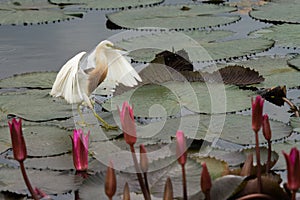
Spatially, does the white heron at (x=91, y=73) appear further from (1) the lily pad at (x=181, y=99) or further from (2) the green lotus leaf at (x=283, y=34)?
(2) the green lotus leaf at (x=283, y=34)

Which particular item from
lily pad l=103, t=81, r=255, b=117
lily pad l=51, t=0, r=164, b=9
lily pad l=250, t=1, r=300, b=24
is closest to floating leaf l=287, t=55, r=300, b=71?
lily pad l=103, t=81, r=255, b=117

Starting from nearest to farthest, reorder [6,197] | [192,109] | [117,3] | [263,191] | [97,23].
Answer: [263,191], [6,197], [192,109], [97,23], [117,3]

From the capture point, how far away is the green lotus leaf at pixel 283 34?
303cm

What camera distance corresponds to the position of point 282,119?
2.21 m

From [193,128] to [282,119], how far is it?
0.96 feet

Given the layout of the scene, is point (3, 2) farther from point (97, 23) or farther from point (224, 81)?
point (224, 81)

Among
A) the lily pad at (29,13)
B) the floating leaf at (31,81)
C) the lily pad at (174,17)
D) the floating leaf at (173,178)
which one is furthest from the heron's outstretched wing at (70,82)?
the lily pad at (29,13)

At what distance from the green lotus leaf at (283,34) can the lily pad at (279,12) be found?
16cm

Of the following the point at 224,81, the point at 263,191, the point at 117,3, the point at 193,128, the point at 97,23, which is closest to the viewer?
the point at 263,191

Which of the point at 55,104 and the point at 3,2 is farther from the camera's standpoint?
the point at 3,2

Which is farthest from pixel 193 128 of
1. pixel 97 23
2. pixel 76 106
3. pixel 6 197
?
pixel 97 23

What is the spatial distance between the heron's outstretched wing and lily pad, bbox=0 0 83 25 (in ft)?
5.07

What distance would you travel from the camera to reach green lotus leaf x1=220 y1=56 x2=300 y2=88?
2.53m

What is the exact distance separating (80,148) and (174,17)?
7.18ft
